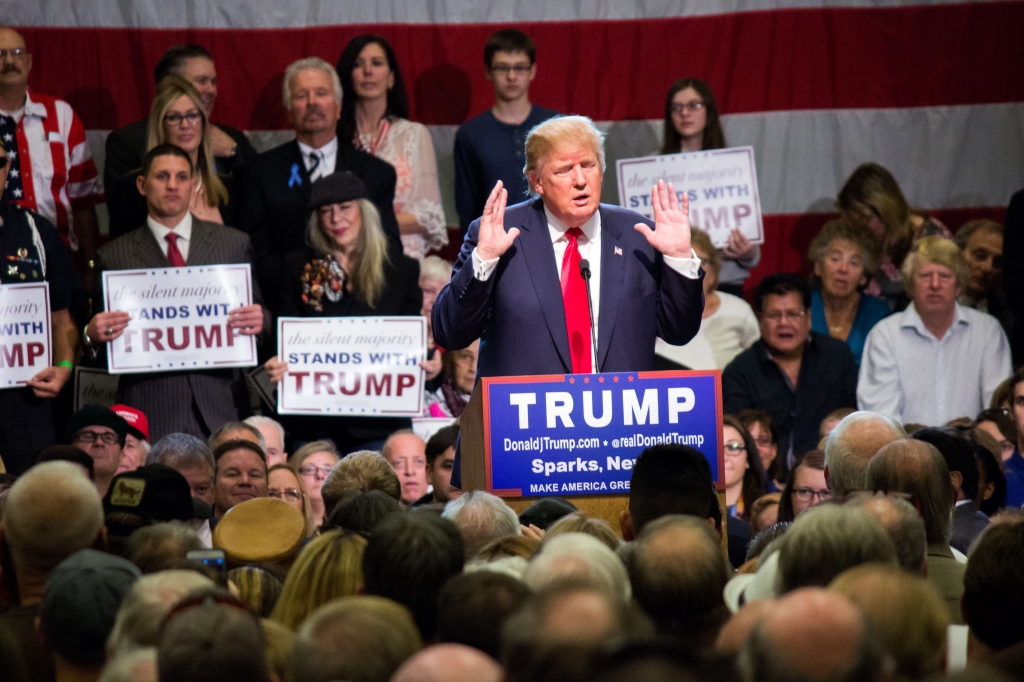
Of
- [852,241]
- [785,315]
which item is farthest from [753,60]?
[785,315]

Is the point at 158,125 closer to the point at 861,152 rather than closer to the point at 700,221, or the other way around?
the point at 700,221

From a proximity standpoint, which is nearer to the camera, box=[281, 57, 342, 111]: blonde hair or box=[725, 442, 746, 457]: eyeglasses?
box=[725, 442, 746, 457]: eyeglasses

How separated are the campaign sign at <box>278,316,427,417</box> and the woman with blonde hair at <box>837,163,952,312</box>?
267cm

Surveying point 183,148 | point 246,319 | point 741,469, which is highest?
point 183,148

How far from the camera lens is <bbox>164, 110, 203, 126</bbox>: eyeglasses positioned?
668 cm

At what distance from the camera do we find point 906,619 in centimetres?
226

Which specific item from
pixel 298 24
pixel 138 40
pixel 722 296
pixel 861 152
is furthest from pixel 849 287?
pixel 138 40

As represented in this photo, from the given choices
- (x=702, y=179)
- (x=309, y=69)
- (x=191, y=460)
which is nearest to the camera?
(x=191, y=460)

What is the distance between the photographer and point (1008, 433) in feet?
19.5

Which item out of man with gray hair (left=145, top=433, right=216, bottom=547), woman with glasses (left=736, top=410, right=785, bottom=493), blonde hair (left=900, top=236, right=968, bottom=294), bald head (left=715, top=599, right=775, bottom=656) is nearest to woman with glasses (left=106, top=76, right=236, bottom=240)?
man with gray hair (left=145, top=433, right=216, bottom=547)

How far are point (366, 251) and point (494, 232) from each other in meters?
2.73

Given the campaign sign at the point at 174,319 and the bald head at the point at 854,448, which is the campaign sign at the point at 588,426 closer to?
the bald head at the point at 854,448

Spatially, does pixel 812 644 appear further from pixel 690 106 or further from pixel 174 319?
pixel 690 106

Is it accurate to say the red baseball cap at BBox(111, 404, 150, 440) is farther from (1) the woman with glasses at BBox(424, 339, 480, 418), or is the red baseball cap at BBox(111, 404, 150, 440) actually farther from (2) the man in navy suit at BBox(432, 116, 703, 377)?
(2) the man in navy suit at BBox(432, 116, 703, 377)
